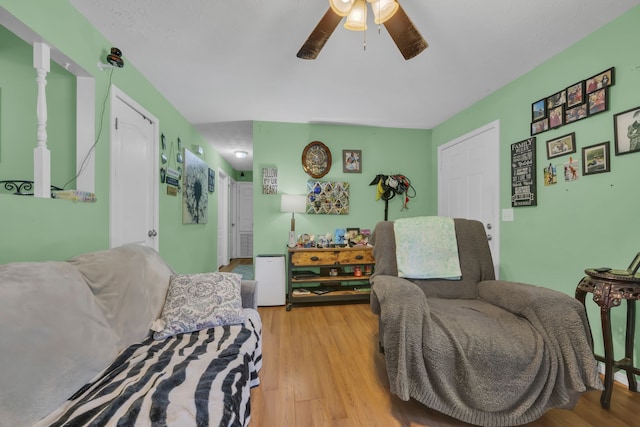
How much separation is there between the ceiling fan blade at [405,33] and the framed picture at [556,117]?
4.40 feet

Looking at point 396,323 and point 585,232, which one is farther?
point 585,232

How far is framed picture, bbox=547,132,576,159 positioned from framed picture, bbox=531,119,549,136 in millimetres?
123

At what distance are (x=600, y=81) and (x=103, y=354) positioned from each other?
3.17m

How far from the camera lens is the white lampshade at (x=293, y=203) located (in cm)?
297

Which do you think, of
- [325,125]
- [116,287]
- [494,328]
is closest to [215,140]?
[325,125]

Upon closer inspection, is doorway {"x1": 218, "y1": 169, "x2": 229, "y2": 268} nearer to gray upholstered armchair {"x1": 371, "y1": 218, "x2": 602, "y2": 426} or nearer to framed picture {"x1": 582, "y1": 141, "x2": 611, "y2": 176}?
gray upholstered armchair {"x1": 371, "y1": 218, "x2": 602, "y2": 426}

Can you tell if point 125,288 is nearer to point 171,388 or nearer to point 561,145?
point 171,388

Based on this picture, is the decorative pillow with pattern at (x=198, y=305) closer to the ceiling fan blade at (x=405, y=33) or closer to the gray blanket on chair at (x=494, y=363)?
the gray blanket on chair at (x=494, y=363)

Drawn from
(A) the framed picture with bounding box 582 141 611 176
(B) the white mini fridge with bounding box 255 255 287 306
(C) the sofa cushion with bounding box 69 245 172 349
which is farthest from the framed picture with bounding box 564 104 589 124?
(C) the sofa cushion with bounding box 69 245 172 349

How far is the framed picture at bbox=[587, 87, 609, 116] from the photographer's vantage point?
159cm

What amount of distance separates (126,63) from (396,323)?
2688 mm

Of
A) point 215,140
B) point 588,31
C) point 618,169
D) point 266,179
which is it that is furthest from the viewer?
point 215,140

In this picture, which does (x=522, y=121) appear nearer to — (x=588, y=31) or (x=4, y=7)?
(x=588, y=31)

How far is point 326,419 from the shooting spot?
1278mm
